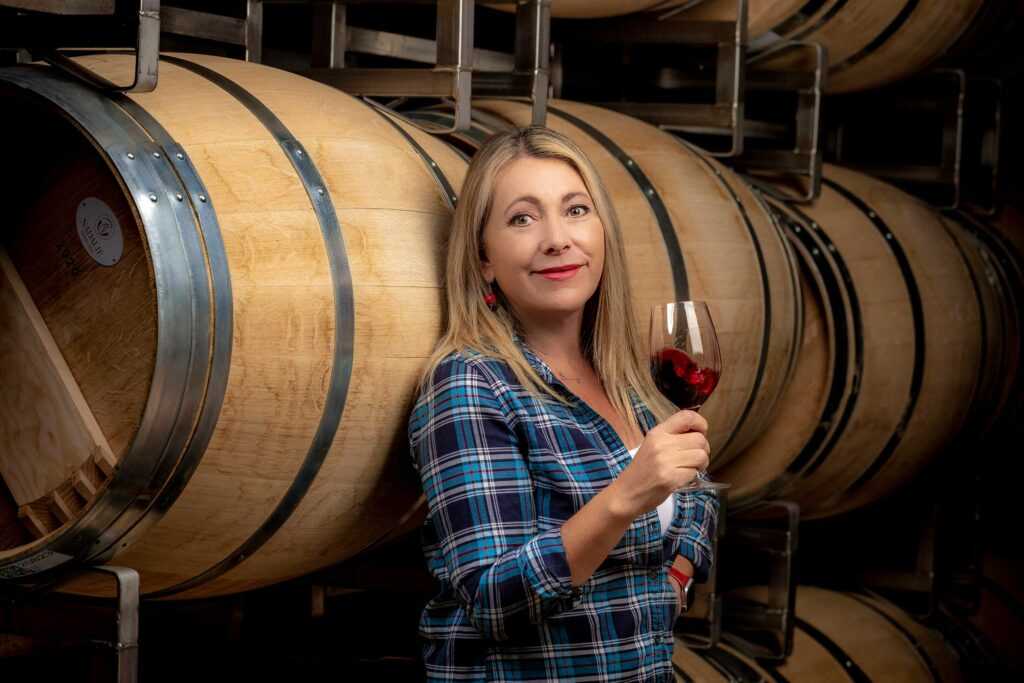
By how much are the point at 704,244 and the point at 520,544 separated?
111 cm

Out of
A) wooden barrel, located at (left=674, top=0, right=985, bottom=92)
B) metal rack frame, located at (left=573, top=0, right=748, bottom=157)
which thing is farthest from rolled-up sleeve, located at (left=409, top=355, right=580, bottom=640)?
wooden barrel, located at (left=674, top=0, right=985, bottom=92)

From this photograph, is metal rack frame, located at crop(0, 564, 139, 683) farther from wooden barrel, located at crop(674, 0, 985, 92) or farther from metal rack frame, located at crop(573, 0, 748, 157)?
wooden barrel, located at crop(674, 0, 985, 92)

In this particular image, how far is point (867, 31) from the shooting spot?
386cm

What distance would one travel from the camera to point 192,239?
1774mm

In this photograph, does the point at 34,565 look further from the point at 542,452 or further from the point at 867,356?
the point at 867,356

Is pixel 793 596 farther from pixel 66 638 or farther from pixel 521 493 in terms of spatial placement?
pixel 66 638

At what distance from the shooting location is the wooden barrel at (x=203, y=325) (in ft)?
5.86

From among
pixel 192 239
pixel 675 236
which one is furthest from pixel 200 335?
pixel 675 236

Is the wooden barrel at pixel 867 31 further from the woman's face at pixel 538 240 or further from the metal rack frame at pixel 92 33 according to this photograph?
the metal rack frame at pixel 92 33

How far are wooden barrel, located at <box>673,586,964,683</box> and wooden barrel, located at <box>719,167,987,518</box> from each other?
0.29 meters

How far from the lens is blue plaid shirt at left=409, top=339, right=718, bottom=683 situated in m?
1.87

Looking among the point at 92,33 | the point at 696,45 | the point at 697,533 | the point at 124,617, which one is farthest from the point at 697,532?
the point at 696,45

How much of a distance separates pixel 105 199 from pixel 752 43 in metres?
2.20

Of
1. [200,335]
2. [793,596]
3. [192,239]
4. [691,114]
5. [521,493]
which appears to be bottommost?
[793,596]
